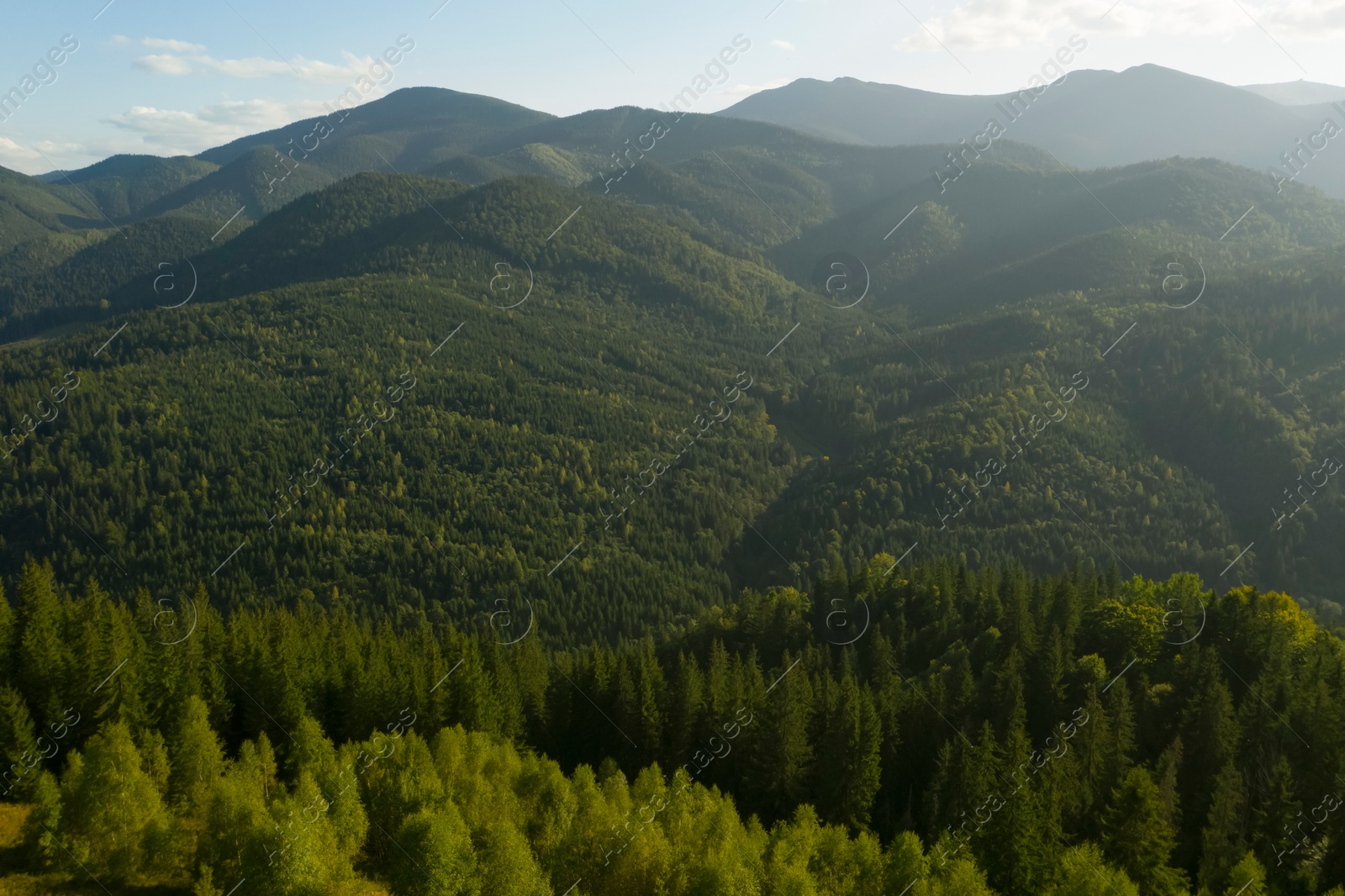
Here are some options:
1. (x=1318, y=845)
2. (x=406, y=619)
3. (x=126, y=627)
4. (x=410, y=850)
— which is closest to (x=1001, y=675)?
(x=1318, y=845)

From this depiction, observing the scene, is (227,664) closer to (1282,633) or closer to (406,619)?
(1282,633)

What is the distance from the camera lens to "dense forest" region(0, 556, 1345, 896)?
49250mm

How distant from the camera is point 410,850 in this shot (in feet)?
156

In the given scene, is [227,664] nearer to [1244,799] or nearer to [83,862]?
[83,862]

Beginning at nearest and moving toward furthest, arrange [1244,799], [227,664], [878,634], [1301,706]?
[1244,799]
[1301,706]
[227,664]
[878,634]

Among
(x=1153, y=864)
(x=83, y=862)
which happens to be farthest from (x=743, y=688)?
(x=83, y=862)

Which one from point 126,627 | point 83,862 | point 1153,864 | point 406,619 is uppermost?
point 126,627

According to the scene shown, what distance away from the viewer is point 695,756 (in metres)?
78.3

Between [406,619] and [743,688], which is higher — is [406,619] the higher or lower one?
the lower one

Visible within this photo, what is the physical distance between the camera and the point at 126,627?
69625mm

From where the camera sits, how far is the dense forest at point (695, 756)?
162ft

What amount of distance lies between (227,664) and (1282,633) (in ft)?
289

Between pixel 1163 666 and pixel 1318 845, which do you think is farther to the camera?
pixel 1163 666

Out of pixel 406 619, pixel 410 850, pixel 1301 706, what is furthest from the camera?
pixel 406 619
